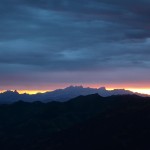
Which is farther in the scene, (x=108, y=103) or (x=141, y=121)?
(x=108, y=103)

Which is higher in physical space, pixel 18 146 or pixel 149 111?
pixel 149 111

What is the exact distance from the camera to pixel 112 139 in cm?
10844

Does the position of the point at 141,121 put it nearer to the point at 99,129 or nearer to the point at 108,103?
the point at 99,129

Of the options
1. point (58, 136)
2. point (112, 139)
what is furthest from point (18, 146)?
point (112, 139)

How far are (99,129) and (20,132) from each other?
68.8m

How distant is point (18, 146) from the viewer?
143625 millimetres

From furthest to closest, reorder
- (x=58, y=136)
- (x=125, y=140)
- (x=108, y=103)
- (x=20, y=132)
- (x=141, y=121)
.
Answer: (x=108, y=103)
(x=20, y=132)
(x=58, y=136)
(x=141, y=121)
(x=125, y=140)

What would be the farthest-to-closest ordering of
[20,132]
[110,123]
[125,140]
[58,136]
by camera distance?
[20,132] → [58,136] → [110,123] → [125,140]

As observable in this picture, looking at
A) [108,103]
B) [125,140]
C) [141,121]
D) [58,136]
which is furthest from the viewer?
[108,103]

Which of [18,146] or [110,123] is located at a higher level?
[110,123]

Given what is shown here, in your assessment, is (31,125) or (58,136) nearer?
(58,136)

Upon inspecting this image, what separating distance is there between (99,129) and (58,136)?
63.2 feet

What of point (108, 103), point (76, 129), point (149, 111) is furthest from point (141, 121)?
point (108, 103)

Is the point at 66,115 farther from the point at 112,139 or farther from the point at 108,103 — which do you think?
the point at 112,139
